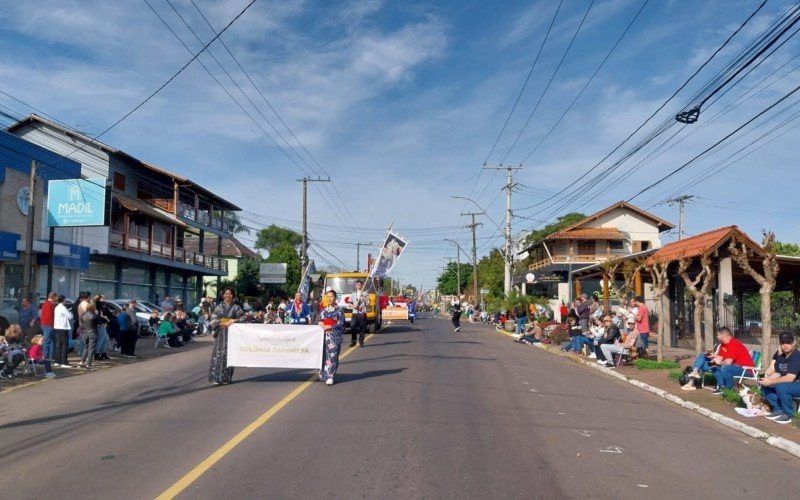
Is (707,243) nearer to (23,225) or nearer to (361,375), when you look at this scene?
(361,375)

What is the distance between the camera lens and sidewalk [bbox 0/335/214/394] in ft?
47.0

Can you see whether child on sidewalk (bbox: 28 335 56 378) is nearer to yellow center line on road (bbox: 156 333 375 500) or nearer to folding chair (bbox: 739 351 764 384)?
yellow center line on road (bbox: 156 333 375 500)

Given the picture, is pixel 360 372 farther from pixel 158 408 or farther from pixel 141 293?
pixel 141 293

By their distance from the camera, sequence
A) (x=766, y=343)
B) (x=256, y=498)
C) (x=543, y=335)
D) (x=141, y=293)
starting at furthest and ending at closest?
(x=141, y=293)
(x=543, y=335)
(x=766, y=343)
(x=256, y=498)

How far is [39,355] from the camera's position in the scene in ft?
50.9

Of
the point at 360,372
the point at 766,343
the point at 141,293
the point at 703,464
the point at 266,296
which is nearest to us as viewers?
the point at 703,464

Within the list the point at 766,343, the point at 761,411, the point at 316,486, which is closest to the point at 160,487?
the point at 316,486

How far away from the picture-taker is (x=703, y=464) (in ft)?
26.4

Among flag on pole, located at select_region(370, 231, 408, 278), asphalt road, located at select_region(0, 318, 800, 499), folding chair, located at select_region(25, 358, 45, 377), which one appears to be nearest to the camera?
asphalt road, located at select_region(0, 318, 800, 499)

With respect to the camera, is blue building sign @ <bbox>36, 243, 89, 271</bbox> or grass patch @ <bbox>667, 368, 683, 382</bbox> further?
blue building sign @ <bbox>36, 243, 89, 271</bbox>

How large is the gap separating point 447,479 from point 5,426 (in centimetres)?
640

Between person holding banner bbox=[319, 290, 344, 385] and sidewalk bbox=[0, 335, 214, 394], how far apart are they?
5.98 metres

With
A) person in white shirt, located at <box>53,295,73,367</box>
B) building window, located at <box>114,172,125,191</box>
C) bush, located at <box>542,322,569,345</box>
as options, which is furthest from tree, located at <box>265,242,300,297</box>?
person in white shirt, located at <box>53,295,73,367</box>

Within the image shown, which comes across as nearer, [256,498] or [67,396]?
[256,498]
